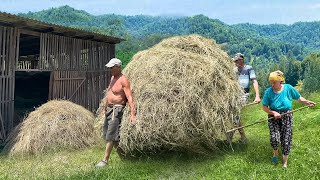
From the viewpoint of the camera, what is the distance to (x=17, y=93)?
62.5ft

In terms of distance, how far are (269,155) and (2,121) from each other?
24.9 ft

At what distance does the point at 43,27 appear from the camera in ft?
39.0

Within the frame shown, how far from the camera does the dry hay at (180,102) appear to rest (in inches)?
277

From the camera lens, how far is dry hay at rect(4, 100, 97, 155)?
9172mm

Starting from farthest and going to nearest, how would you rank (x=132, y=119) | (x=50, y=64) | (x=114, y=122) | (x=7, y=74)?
(x=50, y=64), (x=7, y=74), (x=114, y=122), (x=132, y=119)

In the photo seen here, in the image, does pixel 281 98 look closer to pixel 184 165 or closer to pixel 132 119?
pixel 184 165

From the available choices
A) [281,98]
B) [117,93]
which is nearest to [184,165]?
[117,93]

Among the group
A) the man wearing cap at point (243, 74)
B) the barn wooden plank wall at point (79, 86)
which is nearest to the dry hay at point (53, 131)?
the barn wooden plank wall at point (79, 86)

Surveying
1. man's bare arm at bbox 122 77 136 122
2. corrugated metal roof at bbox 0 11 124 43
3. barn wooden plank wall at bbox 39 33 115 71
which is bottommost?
man's bare arm at bbox 122 77 136 122

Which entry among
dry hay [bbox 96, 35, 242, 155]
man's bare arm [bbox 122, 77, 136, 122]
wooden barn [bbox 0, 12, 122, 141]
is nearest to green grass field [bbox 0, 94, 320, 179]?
dry hay [bbox 96, 35, 242, 155]

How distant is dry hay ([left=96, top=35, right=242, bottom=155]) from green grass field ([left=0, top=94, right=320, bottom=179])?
11.9 inches

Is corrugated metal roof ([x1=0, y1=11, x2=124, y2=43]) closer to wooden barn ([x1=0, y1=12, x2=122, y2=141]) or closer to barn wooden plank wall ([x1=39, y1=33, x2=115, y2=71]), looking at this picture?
wooden barn ([x1=0, y1=12, x2=122, y2=141])

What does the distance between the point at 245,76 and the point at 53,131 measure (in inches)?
195

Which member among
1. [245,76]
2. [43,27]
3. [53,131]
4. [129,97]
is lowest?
[53,131]
